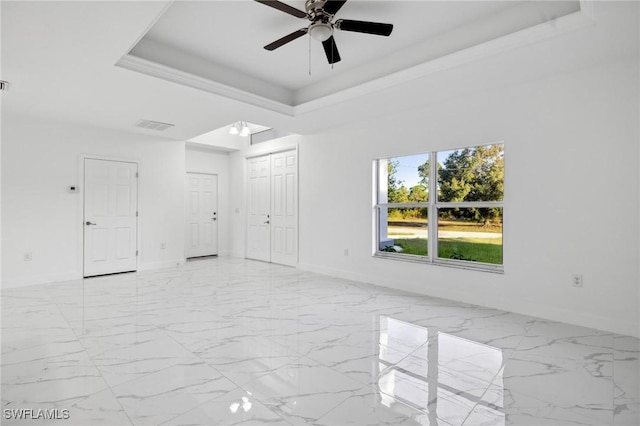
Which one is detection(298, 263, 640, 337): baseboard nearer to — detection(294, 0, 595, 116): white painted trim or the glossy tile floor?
the glossy tile floor

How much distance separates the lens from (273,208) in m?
6.94

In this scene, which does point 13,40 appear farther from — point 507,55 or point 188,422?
A: point 507,55

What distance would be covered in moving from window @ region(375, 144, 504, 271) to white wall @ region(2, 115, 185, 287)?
4270 mm

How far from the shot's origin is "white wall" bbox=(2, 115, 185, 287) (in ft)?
15.7

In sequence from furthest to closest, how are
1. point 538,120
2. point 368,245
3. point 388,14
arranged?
point 368,245, point 538,120, point 388,14

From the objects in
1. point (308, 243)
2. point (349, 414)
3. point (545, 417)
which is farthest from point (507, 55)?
point (308, 243)

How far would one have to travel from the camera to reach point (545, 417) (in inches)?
72.1

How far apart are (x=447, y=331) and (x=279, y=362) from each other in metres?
1.62

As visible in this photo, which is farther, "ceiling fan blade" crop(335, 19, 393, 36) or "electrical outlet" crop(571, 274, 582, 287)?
"electrical outlet" crop(571, 274, 582, 287)

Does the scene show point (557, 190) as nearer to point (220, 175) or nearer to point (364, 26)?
point (364, 26)

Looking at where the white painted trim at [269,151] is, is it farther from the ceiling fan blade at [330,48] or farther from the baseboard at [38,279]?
the baseboard at [38,279]

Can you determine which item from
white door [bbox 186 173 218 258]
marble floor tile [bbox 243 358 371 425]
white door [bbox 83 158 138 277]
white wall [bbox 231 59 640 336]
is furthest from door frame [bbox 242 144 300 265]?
marble floor tile [bbox 243 358 371 425]

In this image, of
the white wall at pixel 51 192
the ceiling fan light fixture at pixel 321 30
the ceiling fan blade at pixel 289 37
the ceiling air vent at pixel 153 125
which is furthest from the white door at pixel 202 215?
the ceiling fan light fixture at pixel 321 30

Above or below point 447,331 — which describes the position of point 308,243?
above
